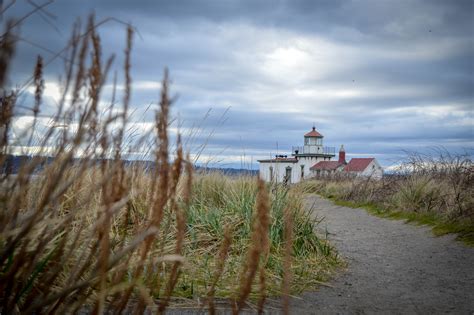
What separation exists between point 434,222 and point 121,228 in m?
5.75

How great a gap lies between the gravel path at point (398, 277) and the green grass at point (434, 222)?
0.60 ft

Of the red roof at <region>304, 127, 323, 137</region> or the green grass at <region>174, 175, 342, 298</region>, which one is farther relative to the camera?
the red roof at <region>304, 127, 323, 137</region>

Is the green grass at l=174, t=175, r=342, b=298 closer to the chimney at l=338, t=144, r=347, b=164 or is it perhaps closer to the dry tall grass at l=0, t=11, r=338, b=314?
the dry tall grass at l=0, t=11, r=338, b=314

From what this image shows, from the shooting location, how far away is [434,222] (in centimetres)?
805

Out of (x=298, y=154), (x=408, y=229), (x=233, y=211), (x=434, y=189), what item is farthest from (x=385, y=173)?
(x=298, y=154)

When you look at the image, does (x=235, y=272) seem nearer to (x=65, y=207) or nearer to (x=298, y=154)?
(x=65, y=207)

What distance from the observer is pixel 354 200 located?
46.7 feet

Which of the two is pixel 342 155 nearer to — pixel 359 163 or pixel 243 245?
pixel 359 163

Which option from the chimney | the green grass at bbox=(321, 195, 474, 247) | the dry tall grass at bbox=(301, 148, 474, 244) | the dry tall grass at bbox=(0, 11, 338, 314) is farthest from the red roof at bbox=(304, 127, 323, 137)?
the dry tall grass at bbox=(0, 11, 338, 314)

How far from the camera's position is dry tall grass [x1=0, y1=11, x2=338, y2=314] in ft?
4.70

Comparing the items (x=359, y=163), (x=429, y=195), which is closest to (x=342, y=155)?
(x=359, y=163)

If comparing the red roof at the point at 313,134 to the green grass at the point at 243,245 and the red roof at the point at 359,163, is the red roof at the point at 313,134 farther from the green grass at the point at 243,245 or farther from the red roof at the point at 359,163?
the green grass at the point at 243,245

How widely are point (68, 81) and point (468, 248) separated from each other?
600cm

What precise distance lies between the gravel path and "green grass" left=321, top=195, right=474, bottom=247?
0.18m
